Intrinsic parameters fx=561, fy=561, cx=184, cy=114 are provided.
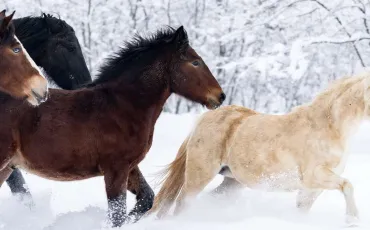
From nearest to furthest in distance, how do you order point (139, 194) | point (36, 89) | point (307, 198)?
point (36, 89)
point (139, 194)
point (307, 198)

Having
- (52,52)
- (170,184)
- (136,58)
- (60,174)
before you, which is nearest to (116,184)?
(60,174)

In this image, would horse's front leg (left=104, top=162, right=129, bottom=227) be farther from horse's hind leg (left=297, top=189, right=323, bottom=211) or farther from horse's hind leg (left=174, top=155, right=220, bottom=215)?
horse's hind leg (left=297, top=189, right=323, bottom=211)

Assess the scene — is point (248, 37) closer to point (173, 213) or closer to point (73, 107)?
point (173, 213)

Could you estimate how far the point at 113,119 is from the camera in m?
4.58

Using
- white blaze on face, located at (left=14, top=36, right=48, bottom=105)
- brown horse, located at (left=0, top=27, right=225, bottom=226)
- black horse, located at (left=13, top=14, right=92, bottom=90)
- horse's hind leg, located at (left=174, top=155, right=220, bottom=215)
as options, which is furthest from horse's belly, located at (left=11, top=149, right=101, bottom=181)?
black horse, located at (left=13, top=14, right=92, bottom=90)

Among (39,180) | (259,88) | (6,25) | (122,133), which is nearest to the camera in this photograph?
(6,25)

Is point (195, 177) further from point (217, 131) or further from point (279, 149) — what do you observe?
point (279, 149)

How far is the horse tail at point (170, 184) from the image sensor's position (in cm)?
580

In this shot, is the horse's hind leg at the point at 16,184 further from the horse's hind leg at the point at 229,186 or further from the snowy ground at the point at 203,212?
the horse's hind leg at the point at 229,186

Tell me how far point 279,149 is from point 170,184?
4.25 ft

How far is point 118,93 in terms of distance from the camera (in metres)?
4.73

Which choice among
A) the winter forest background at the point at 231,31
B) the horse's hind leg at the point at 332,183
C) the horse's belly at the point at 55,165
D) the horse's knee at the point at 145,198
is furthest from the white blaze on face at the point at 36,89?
the winter forest background at the point at 231,31

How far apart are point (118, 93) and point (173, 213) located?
1.68m

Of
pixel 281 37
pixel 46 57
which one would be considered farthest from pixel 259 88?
pixel 46 57
